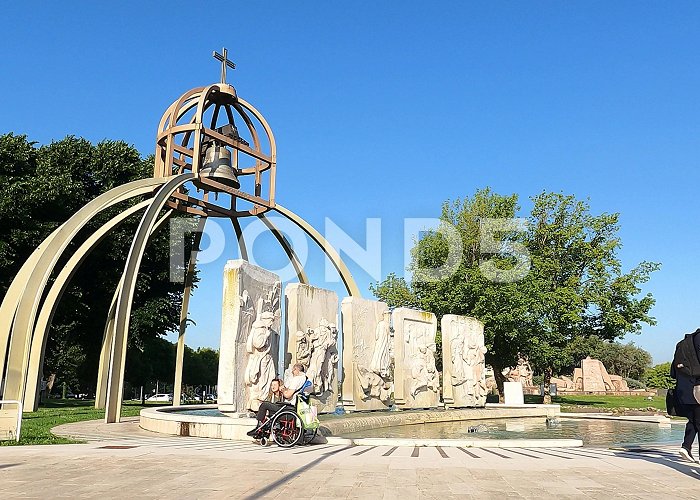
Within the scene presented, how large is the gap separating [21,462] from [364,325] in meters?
10.5

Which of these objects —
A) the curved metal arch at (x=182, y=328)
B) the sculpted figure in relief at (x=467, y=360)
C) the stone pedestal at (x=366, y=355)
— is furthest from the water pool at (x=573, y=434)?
the curved metal arch at (x=182, y=328)

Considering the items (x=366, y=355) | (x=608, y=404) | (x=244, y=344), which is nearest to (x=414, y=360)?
(x=366, y=355)

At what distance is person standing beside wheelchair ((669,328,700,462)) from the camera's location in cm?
721

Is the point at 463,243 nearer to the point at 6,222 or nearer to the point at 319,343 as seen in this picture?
the point at 319,343

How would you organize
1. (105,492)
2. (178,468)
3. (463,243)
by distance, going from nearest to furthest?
(105,492)
(178,468)
(463,243)

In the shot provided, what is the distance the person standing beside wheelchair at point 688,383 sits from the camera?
23.7 feet

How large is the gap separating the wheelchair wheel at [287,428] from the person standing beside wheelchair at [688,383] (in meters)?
5.34

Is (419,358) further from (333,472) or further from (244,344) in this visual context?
(333,472)

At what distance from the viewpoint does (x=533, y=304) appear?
28.4 meters

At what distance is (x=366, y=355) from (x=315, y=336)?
243 centimetres

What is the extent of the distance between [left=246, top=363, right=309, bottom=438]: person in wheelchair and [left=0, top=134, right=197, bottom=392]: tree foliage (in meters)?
13.8

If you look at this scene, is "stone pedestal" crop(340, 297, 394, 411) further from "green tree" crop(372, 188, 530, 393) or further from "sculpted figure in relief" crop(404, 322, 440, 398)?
"green tree" crop(372, 188, 530, 393)

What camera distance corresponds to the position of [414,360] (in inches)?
728

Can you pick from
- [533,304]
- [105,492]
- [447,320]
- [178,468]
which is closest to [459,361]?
[447,320]
